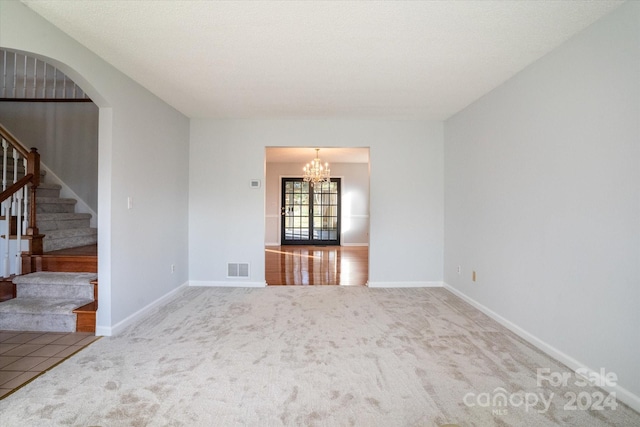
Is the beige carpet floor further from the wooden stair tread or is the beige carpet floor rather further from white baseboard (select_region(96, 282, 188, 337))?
the wooden stair tread

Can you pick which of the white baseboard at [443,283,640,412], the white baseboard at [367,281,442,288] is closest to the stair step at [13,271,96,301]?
the white baseboard at [367,281,442,288]

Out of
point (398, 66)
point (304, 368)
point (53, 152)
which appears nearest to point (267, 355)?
point (304, 368)

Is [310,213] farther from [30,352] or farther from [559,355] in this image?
[559,355]

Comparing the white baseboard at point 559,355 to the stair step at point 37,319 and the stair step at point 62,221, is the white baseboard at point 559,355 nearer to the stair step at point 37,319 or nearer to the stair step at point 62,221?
the stair step at point 37,319

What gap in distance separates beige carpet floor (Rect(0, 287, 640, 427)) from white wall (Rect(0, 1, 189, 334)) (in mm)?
416

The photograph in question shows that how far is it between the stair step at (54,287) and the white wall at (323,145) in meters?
1.51

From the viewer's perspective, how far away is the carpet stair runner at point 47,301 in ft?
9.25

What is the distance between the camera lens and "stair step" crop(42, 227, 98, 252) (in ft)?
11.6

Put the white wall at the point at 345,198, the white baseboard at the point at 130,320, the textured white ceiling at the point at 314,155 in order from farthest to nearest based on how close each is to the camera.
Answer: the white wall at the point at 345,198
the textured white ceiling at the point at 314,155
the white baseboard at the point at 130,320

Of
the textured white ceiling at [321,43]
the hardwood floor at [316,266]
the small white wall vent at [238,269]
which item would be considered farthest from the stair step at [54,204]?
the hardwood floor at [316,266]

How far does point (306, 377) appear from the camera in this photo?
2113 mm

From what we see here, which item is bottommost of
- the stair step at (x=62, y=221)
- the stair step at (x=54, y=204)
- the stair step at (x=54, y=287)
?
the stair step at (x=54, y=287)

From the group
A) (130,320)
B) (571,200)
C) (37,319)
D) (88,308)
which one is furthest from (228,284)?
(571,200)

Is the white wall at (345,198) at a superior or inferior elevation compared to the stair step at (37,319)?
superior
